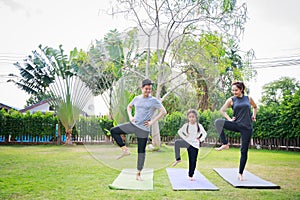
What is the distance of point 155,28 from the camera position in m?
3.82

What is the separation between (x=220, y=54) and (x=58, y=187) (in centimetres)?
277

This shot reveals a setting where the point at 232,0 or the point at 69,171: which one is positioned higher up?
the point at 232,0

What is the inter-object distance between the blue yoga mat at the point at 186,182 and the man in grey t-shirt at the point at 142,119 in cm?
121

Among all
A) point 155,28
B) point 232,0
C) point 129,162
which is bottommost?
point 129,162

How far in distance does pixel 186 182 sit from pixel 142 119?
5.96 ft

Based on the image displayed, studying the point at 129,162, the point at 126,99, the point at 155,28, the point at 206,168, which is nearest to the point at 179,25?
the point at 155,28

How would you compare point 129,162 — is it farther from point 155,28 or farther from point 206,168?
point 206,168

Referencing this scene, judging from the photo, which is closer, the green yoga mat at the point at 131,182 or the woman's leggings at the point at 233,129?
the woman's leggings at the point at 233,129

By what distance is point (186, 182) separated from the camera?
15.0ft

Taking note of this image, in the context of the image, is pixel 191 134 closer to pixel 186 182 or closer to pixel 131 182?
pixel 186 182

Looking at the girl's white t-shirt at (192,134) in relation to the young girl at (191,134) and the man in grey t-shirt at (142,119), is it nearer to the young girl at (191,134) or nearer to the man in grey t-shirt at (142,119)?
the young girl at (191,134)

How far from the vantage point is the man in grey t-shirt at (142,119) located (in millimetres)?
3193

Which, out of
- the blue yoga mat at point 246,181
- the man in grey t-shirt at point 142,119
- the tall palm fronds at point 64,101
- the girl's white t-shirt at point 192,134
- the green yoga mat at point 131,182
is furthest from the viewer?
the tall palm fronds at point 64,101

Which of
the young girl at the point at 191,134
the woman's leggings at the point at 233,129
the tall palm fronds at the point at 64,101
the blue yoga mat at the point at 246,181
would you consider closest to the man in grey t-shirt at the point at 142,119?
the young girl at the point at 191,134
